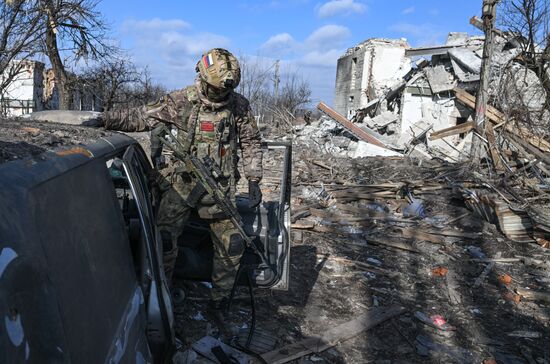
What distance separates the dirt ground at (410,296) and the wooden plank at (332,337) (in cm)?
5

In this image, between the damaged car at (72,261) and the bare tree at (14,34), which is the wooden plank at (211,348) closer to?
the damaged car at (72,261)

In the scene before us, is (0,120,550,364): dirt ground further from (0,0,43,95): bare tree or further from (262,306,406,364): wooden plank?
(0,0,43,95): bare tree

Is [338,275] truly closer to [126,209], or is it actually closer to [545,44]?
[126,209]

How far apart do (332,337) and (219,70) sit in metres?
2.25

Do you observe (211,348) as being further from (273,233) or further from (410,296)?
(410,296)

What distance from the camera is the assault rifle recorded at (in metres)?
3.26

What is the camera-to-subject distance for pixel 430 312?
430 cm

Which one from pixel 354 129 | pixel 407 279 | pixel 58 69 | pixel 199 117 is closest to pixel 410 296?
pixel 407 279

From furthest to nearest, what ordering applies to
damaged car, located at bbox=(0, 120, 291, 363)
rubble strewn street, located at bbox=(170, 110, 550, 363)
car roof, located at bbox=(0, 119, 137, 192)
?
rubble strewn street, located at bbox=(170, 110, 550, 363) < car roof, located at bbox=(0, 119, 137, 192) < damaged car, located at bbox=(0, 120, 291, 363)

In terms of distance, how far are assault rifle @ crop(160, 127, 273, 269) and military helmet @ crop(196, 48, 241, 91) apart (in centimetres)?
49

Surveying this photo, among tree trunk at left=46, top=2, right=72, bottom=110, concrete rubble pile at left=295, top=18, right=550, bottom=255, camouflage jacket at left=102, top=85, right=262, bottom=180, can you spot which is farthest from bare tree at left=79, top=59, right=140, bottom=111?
camouflage jacket at left=102, top=85, right=262, bottom=180

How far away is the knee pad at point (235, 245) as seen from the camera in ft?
11.1

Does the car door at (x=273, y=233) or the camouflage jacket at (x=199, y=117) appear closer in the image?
the camouflage jacket at (x=199, y=117)

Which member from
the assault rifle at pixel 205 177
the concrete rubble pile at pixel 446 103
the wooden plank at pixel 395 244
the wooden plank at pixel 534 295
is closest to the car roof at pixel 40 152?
the assault rifle at pixel 205 177
